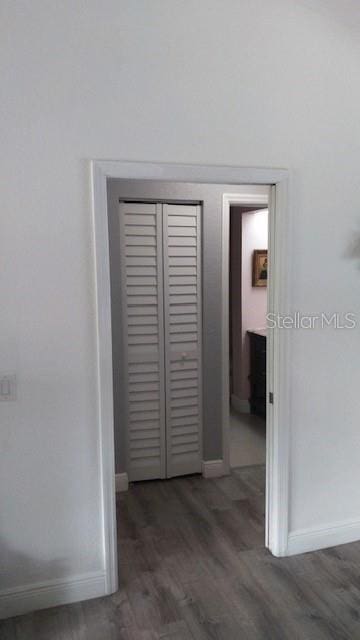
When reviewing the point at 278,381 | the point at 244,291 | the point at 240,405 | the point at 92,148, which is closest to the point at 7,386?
the point at 92,148

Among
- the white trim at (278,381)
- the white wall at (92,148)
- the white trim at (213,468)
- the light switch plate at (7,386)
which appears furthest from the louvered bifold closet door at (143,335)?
the light switch plate at (7,386)

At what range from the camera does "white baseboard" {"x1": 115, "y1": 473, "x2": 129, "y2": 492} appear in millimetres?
3656

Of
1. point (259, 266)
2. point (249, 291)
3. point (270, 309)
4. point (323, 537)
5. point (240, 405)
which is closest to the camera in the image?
point (270, 309)

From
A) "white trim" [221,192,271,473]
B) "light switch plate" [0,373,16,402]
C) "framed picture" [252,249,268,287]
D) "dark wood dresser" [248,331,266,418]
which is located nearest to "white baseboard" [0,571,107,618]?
"light switch plate" [0,373,16,402]

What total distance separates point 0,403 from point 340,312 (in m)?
1.76

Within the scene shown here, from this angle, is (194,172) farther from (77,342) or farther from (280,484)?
(280,484)

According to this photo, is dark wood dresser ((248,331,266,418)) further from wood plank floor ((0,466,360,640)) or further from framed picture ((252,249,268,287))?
wood plank floor ((0,466,360,640))

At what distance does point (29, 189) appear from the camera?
222cm

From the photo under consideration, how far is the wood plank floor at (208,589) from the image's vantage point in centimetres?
228

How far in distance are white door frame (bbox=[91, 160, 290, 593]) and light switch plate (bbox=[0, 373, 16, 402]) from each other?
37cm

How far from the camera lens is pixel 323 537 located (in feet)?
9.52

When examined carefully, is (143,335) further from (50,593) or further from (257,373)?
(257,373)

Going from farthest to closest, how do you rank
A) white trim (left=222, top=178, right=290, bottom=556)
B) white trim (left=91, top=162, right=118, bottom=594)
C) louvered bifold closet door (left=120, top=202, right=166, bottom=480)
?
1. louvered bifold closet door (left=120, top=202, right=166, bottom=480)
2. white trim (left=222, top=178, right=290, bottom=556)
3. white trim (left=91, top=162, right=118, bottom=594)

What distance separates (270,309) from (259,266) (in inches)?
103
